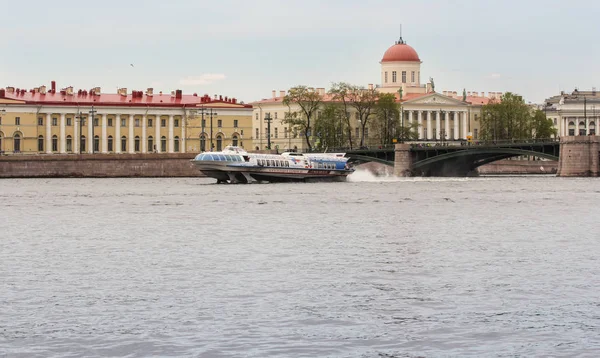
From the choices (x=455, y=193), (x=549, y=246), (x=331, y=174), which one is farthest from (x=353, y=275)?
(x=331, y=174)

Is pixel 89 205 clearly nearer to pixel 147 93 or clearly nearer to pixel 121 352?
pixel 121 352

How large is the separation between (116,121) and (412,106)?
1234 inches

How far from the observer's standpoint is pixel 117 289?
60.3 ft

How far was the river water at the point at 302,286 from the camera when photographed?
14211 millimetres

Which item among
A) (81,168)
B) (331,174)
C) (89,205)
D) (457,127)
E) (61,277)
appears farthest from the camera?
(457,127)

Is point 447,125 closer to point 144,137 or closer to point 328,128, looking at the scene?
point 328,128

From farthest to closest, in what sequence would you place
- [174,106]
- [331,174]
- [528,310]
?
[174,106] < [331,174] < [528,310]

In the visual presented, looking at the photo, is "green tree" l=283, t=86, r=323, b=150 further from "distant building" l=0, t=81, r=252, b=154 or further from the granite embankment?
the granite embankment

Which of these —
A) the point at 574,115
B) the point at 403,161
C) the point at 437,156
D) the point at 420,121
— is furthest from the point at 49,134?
the point at 574,115

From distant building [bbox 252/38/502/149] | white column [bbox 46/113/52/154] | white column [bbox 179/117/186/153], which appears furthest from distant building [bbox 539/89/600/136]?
white column [bbox 46/113/52/154]

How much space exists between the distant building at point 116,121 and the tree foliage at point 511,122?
21177 millimetres

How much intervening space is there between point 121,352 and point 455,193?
132 feet

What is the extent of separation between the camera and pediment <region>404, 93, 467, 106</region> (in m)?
125

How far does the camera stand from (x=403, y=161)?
80062 mm
